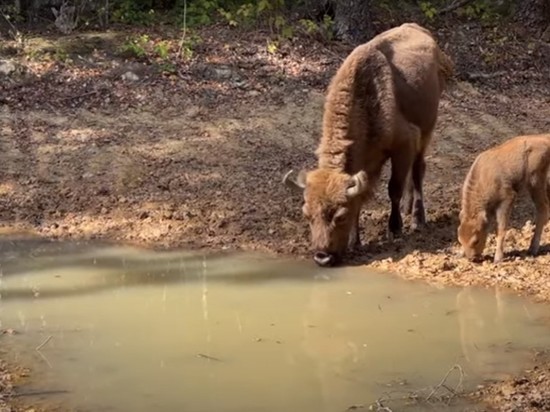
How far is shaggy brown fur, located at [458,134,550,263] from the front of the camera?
979cm

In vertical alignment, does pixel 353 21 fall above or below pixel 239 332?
above

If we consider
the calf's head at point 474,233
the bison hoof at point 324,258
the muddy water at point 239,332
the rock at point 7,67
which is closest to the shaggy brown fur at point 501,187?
the calf's head at point 474,233

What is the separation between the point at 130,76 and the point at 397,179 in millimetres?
6436

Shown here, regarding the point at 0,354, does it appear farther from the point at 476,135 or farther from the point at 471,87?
the point at 471,87

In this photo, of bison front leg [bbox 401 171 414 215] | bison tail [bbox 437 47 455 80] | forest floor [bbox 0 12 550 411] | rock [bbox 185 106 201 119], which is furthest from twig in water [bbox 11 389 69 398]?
rock [bbox 185 106 201 119]

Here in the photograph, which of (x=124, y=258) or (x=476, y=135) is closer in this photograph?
(x=124, y=258)

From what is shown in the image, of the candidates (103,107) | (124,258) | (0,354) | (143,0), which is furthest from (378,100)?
(143,0)

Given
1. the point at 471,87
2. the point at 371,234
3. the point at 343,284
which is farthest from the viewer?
the point at 471,87

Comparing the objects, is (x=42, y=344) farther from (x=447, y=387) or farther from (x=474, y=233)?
(x=474, y=233)

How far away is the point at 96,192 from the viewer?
40.4 ft

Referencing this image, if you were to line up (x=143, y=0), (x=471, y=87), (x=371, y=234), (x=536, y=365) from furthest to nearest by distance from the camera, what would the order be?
(x=143, y=0), (x=471, y=87), (x=371, y=234), (x=536, y=365)

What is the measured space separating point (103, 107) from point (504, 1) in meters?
8.81

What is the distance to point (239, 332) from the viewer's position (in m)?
8.11

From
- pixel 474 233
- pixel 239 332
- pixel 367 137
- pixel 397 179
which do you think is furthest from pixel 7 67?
pixel 239 332
